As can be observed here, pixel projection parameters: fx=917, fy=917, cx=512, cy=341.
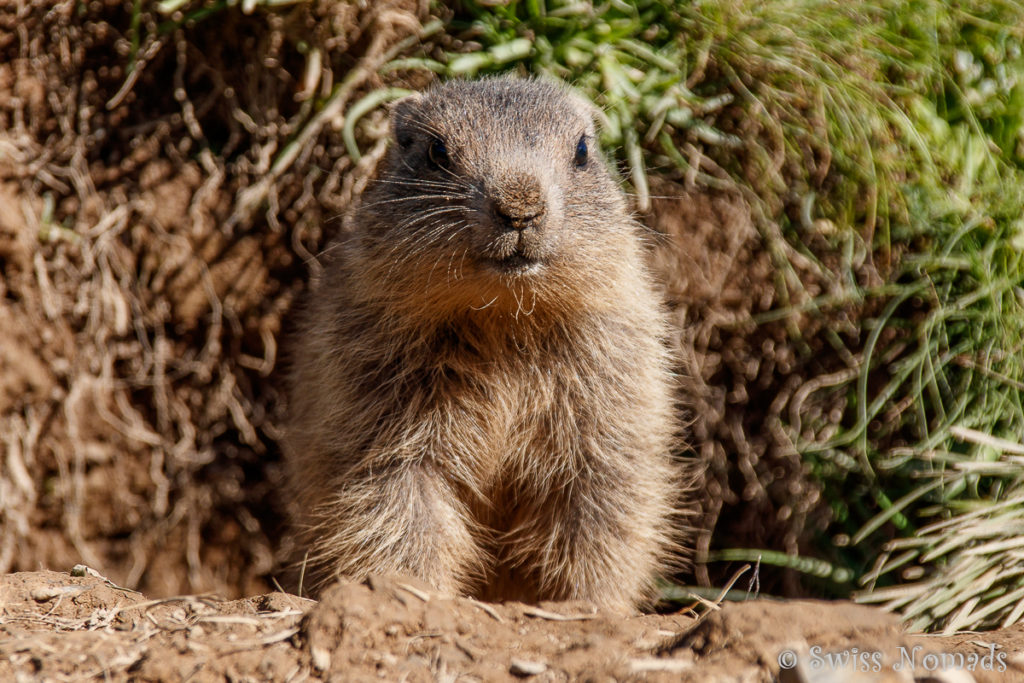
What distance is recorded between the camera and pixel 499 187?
393 cm

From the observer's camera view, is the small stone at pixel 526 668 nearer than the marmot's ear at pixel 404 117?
Yes

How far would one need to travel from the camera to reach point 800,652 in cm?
297

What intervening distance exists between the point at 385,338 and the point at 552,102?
1455mm

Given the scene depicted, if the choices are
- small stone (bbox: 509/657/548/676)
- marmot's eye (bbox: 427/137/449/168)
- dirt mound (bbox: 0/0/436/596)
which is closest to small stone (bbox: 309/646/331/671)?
small stone (bbox: 509/657/548/676)

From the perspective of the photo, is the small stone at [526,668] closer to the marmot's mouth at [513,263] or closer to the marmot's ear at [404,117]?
the marmot's mouth at [513,263]

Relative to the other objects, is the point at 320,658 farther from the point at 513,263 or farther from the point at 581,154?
→ the point at 581,154

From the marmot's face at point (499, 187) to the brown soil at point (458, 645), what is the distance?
1.45 metres

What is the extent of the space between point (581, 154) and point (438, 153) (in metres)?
0.73

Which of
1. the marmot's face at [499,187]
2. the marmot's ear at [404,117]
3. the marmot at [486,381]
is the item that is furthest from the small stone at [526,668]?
the marmot's ear at [404,117]

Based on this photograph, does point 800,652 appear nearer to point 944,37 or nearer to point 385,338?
point 385,338

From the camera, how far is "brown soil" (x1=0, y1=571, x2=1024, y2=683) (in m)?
3.01

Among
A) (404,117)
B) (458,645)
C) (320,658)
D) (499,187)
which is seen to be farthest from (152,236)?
(458,645)

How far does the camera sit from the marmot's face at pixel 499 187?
13.0 feet

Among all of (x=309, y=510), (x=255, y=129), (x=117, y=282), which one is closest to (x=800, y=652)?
(x=309, y=510)
